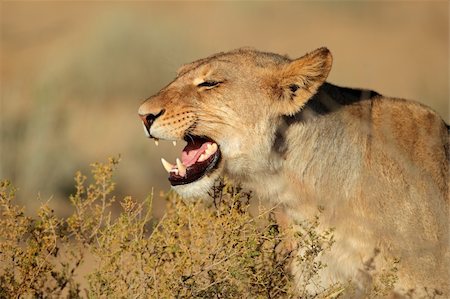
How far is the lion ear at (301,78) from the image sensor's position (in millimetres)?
5211

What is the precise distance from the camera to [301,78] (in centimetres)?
528

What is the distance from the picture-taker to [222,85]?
5.50 meters

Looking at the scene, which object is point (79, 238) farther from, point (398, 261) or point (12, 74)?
point (12, 74)

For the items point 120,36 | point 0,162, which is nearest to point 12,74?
point 120,36

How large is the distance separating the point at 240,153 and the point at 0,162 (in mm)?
5387

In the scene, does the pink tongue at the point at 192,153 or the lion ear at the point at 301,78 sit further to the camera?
the pink tongue at the point at 192,153

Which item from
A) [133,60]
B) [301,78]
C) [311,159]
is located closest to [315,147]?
[311,159]

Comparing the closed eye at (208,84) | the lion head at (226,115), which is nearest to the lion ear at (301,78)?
the lion head at (226,115)

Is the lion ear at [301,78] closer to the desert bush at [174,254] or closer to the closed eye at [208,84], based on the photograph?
the closed eye at [208,84]

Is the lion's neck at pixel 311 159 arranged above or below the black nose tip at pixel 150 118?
below

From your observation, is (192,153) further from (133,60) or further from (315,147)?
(133,60)

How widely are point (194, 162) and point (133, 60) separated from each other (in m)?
10.6

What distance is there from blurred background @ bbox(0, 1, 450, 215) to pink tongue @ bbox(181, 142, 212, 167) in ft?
2.69

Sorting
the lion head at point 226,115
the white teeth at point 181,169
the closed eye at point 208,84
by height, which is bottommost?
the white teeth at point 181,169
